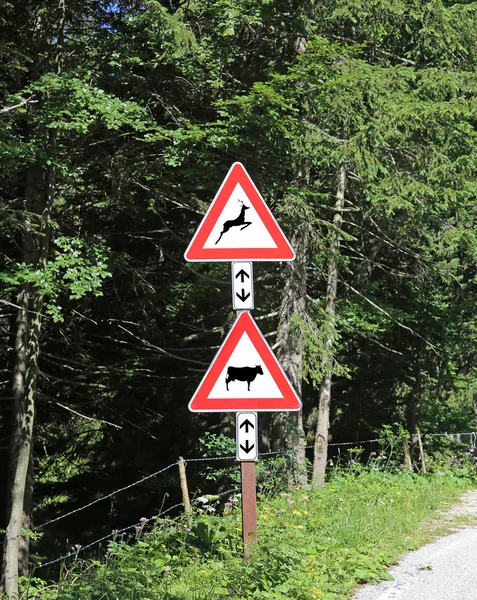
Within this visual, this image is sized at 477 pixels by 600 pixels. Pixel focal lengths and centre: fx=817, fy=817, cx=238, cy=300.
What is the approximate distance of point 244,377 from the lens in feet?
17.0

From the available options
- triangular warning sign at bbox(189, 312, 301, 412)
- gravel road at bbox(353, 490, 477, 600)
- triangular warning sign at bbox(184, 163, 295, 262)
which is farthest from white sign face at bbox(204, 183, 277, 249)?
gravel road at bbox(353, 490, 477, 600)

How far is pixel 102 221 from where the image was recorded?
16891 mm

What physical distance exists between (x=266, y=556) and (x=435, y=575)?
5.72 ft

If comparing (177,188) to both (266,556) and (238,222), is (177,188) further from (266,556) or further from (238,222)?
(266,556)

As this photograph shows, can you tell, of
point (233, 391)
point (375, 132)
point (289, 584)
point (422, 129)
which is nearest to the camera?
point (233, 391)

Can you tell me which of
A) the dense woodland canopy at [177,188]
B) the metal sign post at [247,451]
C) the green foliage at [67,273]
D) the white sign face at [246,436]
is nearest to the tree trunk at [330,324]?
the dense woodland canopy at [177,188]

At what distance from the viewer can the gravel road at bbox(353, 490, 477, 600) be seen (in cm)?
601

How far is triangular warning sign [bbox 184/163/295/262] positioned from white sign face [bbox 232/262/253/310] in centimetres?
6

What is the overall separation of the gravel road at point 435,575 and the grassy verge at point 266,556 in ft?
0.55

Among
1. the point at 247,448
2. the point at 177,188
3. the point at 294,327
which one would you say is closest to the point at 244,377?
the point at 247,448

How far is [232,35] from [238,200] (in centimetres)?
856

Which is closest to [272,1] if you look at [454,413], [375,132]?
[375,132]

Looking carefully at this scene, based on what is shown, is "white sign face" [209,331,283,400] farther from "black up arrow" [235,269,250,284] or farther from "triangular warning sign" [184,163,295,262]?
"triangular warning sign" [184,163,295,262]

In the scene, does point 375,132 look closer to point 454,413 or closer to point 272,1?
point 272,1
